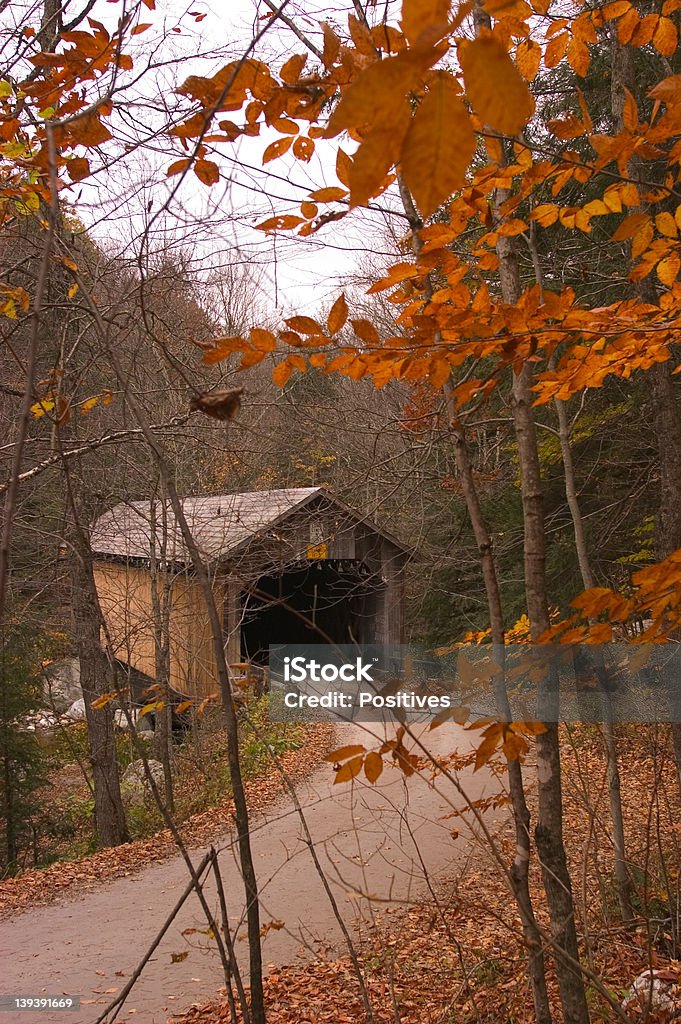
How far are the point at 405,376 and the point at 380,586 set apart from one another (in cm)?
1206

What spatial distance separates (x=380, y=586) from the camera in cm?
1429

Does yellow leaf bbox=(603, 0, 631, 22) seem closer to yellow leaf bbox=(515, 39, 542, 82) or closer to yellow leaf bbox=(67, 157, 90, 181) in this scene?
yellow leaf bbox=(515, 39, 542, 82)

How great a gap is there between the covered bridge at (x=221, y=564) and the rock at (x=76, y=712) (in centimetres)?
173

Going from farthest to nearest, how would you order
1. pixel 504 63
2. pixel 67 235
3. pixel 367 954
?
pixel 367 954 < pixel 67 235 < pixel 504 63

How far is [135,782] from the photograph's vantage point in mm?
12398

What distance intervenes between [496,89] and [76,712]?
18305 millimetres

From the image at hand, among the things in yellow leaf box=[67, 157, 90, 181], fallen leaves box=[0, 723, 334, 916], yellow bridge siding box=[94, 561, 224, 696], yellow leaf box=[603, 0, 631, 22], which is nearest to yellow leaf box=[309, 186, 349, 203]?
yellow leaf box=[67, 157, 90, 181]

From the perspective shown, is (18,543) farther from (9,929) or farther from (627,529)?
(627,529)

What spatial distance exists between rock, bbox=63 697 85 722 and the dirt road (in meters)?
8.62

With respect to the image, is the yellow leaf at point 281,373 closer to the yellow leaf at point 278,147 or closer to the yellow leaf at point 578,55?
the yellow leaf at point 278,147

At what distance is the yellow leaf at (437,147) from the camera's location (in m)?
0.78

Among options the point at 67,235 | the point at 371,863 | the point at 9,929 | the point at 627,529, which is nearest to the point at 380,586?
the point at 627,529

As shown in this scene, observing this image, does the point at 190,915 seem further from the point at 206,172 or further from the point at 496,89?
the point at 496,89

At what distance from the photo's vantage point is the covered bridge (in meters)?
10.7
